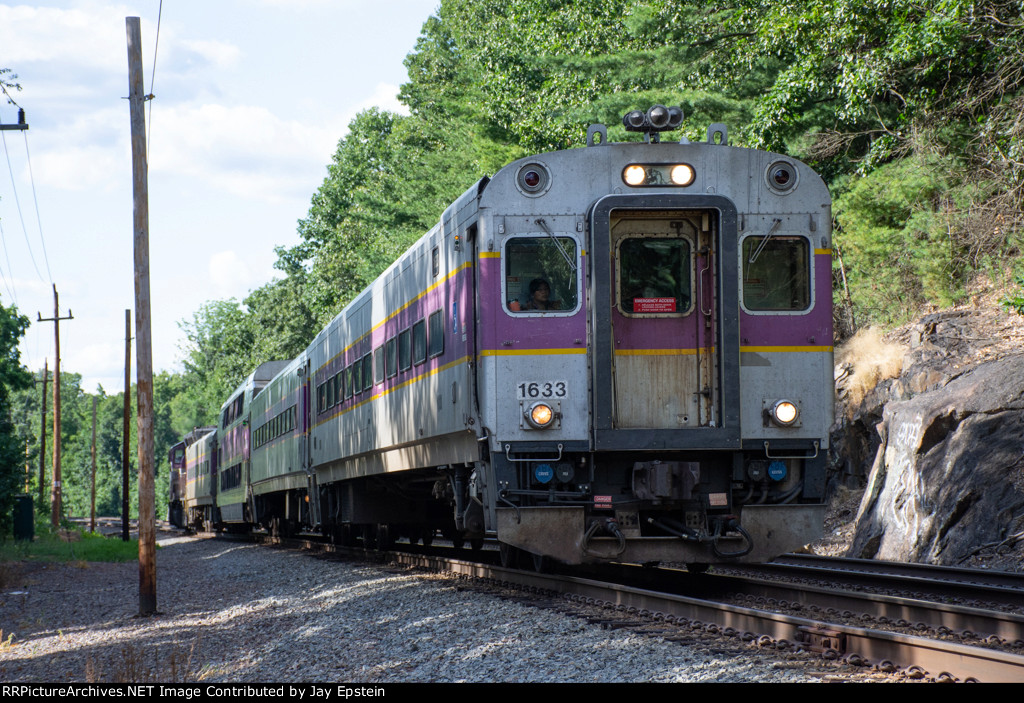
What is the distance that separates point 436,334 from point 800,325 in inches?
140

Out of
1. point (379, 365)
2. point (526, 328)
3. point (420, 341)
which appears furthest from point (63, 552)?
point (526, 328)

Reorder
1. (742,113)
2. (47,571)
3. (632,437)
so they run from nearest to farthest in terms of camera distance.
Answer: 1. (632,437)
2. (47,571)
3. (742,113)

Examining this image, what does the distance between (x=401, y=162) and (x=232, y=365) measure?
2575 centimetres

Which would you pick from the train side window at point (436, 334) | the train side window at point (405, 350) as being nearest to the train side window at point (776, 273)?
the train side window at point (436, 334)

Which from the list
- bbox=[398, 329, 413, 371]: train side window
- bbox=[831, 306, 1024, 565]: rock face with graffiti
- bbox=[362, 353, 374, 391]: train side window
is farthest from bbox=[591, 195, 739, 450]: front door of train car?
→ bbox=[362, 353, 374, 391]: train side window

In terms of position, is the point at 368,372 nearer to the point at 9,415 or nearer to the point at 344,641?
the point at 344,641

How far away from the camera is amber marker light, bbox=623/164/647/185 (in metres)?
9.33

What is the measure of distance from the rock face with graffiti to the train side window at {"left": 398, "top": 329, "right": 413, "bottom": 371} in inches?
232

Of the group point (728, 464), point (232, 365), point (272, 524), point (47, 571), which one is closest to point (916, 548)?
point (728, 464)

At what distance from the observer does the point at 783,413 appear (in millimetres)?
9133

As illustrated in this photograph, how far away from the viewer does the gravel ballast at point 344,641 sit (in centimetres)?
658

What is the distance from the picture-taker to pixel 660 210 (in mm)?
9242

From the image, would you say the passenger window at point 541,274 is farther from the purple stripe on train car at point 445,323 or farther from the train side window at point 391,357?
the train side window at point 391,357

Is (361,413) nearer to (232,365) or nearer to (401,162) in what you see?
(401,162)
